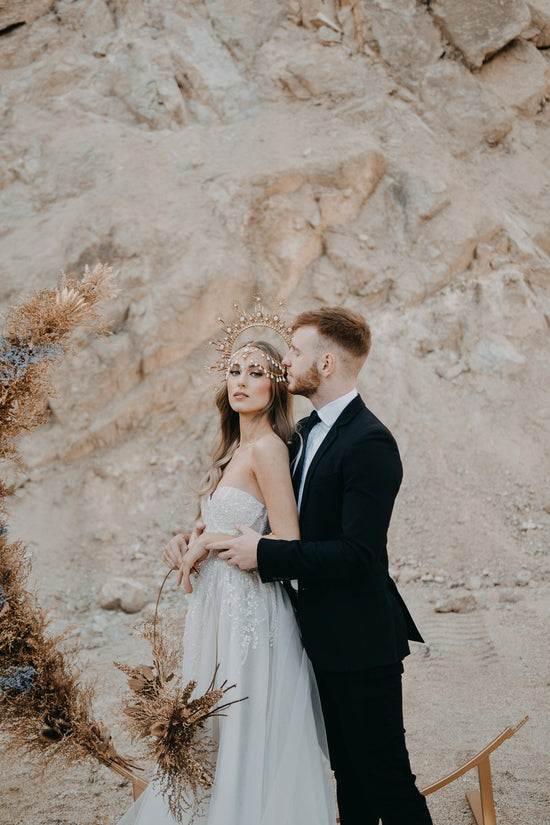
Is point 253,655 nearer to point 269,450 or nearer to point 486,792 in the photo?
point 269,450

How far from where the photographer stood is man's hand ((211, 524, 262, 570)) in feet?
9.11

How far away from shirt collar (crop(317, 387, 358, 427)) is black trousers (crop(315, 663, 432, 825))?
1.12 metres


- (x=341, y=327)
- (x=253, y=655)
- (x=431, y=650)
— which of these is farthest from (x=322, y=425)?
(x=431, y=650)

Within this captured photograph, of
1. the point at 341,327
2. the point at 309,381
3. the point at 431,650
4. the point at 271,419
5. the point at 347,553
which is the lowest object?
the point at 431,650

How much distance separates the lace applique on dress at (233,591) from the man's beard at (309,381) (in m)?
0.57

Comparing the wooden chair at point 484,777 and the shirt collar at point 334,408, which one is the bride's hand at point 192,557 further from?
the wooden chair at point 484,777

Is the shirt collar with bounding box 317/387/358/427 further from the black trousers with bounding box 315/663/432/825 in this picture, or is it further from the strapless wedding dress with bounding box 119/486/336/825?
the black trousers with bounding box 315/663/432/825

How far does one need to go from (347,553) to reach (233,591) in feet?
2.15

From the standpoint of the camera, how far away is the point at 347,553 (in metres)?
2.65

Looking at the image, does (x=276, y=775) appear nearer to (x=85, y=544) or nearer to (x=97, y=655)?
(x=97, y=655)

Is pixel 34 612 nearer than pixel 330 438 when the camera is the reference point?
No

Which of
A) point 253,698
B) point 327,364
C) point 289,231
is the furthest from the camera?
point 289,231

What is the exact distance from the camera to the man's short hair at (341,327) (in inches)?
118

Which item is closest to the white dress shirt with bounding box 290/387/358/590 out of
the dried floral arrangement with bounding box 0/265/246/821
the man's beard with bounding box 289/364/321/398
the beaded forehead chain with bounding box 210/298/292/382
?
the man's beard with bounding box 289/364/321/398
